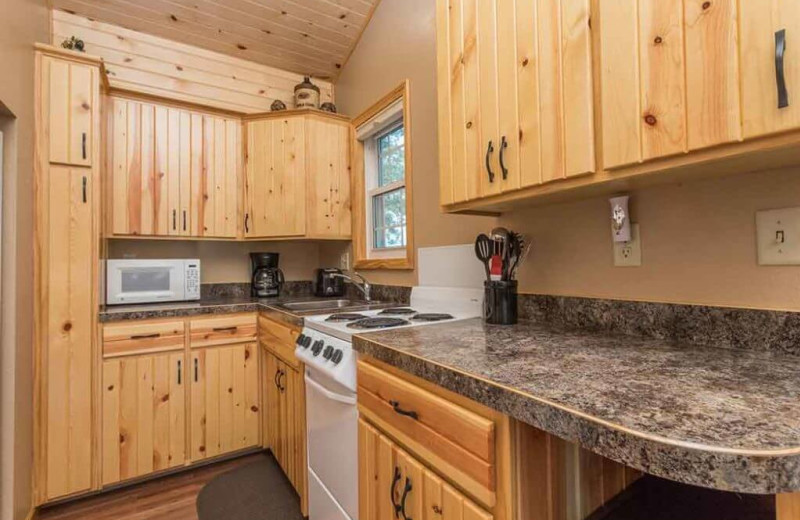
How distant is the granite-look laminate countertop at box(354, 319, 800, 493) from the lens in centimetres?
44

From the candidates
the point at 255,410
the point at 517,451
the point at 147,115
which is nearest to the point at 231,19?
the point at 147,115

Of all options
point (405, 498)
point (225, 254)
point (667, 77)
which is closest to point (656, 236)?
point (667, 77)

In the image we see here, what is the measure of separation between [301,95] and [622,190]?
94.7 inches

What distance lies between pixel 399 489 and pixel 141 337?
1757 millimetres

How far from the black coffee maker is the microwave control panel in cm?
41

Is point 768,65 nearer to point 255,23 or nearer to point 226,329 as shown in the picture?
point 226,329

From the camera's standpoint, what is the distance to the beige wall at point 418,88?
194cm

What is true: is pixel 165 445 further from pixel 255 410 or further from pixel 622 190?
pixel 622 190

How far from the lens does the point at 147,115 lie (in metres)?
2.33

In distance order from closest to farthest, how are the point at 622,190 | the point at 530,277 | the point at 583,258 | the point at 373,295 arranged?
1. the point at 622,190
2. the point at 583,258
3. the point at 530,277
4. the point at 373,295

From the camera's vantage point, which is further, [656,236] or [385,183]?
[385,183]

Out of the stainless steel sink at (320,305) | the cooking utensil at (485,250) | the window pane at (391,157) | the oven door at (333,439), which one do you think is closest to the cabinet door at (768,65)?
the cooking utensil at (485,250)

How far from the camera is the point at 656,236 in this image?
1.08 metres

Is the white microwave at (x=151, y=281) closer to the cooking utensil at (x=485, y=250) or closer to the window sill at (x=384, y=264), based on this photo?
the window sill at (x=384, y=264)
